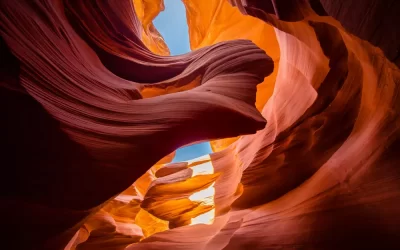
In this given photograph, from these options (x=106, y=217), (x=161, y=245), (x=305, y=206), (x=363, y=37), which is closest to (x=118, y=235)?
(x=106, y=217)

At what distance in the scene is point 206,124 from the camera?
122 inches

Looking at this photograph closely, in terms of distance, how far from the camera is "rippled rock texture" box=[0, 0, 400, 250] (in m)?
2.17

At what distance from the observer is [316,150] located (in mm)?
3637

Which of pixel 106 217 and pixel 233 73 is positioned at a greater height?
pixel 233 73

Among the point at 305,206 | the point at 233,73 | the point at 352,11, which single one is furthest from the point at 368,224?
the point at 233,73

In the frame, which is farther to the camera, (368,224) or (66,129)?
(368,224)

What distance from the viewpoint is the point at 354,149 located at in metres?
3.17

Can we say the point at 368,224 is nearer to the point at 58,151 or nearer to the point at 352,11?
the point at 352,11

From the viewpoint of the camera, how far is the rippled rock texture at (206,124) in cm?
217

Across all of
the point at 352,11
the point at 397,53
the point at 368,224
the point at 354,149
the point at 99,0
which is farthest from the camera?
the point at 99,0

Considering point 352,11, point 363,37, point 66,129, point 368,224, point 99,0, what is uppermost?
point 99,0

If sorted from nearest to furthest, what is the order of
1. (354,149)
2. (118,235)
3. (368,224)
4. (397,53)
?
(397,53), (368,224), (354,149), (118,235)

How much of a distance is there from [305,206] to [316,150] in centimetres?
70

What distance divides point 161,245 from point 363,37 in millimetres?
2911
